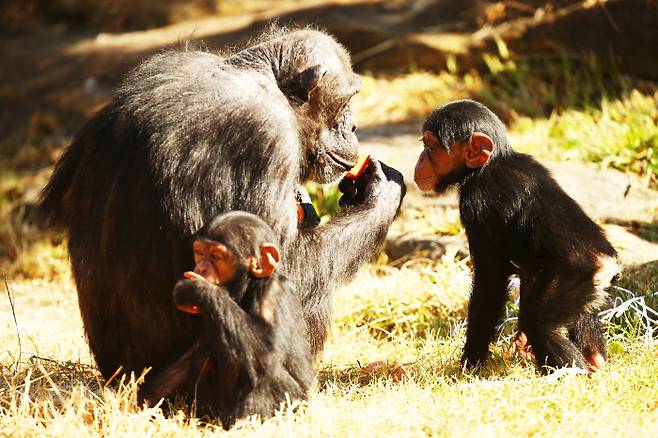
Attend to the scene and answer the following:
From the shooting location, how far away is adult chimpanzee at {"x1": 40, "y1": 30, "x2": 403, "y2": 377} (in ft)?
16.9

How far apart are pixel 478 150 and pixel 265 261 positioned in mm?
1689

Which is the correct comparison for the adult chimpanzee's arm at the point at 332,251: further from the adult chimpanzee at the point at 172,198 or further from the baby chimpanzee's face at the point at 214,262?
the baby chimpanzee's face at the point at 214,262

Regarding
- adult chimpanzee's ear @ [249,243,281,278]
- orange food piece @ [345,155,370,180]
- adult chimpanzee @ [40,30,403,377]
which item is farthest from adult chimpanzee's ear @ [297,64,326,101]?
adult chimpanzee's ear @ [249,243,281,278]

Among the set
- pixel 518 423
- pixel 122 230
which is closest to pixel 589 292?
pixel 518 423

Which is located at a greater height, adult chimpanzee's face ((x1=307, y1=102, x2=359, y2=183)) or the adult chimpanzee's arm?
adult chimpanzee's face ((x1=307, y1=102, x2=359, y2=183))

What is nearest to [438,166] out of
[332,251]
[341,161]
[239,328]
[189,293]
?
[341,161]

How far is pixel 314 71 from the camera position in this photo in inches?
235

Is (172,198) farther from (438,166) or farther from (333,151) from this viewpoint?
(438,166)

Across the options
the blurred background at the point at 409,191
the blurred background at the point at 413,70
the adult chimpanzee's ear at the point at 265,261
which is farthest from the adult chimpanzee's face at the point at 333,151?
the blurred background at the point at 413,70

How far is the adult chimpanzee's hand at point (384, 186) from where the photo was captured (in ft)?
19.6

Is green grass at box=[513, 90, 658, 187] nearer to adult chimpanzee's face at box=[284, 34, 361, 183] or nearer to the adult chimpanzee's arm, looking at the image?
adult chimpanzee's face at box=[284, 34, 361, 183]

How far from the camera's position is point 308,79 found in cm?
596

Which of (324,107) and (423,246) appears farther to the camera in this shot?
(423,246)

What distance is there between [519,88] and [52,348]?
→ 7.22 meters
